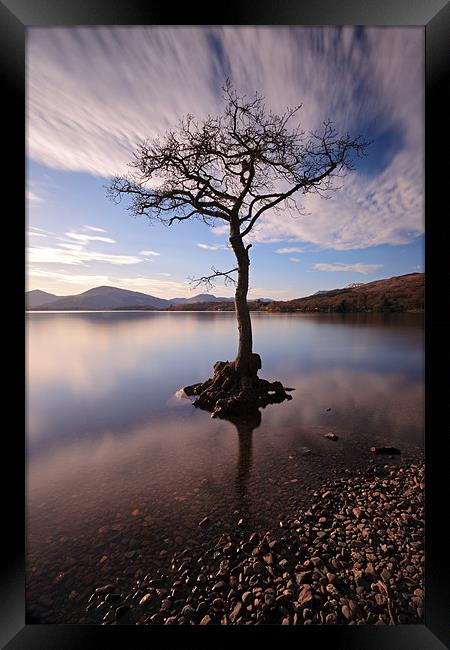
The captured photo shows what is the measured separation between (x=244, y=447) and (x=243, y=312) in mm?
5130

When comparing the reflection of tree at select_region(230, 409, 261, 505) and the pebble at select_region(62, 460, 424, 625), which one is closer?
the pebble at select_region(62, 460, 424, 625)

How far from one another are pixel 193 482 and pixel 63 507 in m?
2.32

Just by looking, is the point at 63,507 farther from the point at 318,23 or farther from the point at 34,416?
the point at 318,23

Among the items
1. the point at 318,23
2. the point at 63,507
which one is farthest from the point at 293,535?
the point at 318,23

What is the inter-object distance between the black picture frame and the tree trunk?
6779mm

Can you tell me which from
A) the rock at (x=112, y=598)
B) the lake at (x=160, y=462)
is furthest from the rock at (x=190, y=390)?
the rock at (x=112, y=598)

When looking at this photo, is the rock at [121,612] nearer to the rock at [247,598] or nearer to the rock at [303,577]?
the rock at [247,598]

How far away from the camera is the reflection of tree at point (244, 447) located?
4442mm

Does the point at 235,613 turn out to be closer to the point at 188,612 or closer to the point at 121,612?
the point at 188,612

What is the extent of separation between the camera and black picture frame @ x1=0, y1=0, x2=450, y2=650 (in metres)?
2.23

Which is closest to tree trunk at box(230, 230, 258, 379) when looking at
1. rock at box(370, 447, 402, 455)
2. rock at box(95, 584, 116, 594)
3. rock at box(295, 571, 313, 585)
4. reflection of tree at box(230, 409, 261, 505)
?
reflection of tree at box(230, 409, 261, 505)

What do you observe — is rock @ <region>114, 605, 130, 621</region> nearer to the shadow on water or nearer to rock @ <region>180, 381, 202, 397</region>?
the shadow on water

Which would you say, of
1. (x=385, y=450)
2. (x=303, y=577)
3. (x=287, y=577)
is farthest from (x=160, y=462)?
(x=385, y=450)
